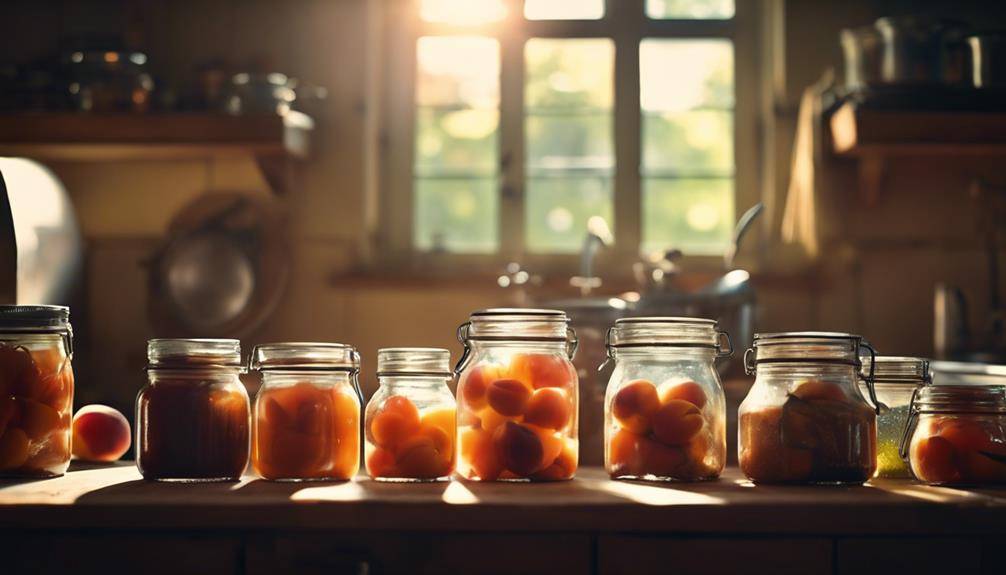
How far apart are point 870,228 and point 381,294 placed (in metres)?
1.31

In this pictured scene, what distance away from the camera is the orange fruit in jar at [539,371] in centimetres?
112

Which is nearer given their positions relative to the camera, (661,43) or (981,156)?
(981,156)

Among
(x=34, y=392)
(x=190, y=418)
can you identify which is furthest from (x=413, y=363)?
(x=34, y=392)

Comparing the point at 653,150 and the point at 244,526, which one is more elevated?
the point at 653,150

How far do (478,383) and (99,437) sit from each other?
54 centimetres

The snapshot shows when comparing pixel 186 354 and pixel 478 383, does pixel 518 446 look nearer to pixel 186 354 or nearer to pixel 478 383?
pixel 478 383

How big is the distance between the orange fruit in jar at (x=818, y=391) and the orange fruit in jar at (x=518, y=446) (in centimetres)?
26

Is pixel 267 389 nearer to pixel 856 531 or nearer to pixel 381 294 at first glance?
pixel 856 531

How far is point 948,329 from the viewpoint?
2.73m

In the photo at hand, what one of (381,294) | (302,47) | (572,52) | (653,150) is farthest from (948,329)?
(302,47)

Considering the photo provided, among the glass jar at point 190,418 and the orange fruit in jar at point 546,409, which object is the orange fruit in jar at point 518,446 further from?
the glass jar at point 190,418

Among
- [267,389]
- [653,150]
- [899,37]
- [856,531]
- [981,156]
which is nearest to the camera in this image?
[856,531]

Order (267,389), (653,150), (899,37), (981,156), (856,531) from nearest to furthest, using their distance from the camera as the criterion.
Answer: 1. (856,531)
2. (267,389)
3. (899,37)
4. (981,156)
5. (653,150)

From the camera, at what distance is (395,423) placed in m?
1.12
